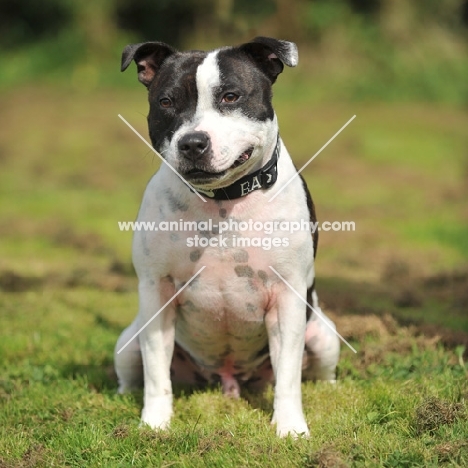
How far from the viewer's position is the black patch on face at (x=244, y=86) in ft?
12.0

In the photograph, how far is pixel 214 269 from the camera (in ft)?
12.5

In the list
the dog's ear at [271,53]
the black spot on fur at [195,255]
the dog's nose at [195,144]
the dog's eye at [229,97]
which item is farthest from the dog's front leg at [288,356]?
the dog's ear at [271,53]

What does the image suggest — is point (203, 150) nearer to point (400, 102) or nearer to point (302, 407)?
point (302, 407)

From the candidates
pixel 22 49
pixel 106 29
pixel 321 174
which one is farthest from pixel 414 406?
pixel 22 49

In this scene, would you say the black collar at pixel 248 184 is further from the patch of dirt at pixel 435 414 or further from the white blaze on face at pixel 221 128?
the patch of dirt at pixel 435 414

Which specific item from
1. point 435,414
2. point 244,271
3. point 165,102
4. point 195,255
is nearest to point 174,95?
point 165,102

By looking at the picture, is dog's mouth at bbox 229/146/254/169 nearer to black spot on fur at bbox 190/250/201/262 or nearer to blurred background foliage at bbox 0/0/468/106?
black spot on fur at bbox 190/250/201/262

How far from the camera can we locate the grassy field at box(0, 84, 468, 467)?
3.49 metres

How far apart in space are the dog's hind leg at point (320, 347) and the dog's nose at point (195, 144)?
1.26 meters

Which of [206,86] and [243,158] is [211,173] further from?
[206,86]

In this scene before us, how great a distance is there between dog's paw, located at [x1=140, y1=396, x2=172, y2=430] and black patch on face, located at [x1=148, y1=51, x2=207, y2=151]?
3.94ft

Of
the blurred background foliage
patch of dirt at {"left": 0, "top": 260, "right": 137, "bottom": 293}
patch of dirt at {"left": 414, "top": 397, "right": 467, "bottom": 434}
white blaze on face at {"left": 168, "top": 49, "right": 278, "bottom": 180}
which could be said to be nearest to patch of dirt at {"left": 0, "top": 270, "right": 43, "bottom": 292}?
patch of dirt at {"left": 0, "top": 260, "right": 137, "bottom": 293}

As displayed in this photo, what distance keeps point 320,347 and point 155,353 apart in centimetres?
94

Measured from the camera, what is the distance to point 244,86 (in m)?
3.70
